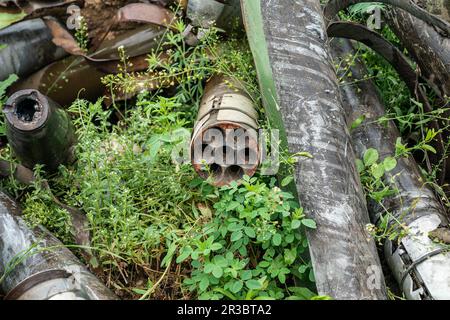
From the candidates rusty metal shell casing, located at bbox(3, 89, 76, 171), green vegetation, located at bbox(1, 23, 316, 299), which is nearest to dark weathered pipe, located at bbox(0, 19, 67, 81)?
green vegetation, located at bbox(1, 23, 316, 299)

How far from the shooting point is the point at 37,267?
8.49ft

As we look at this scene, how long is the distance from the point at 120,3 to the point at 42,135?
1.10 meters

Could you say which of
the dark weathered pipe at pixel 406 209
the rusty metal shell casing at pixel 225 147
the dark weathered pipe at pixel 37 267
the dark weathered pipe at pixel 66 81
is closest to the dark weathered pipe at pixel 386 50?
the dark weathered pipe at pixel 406 209

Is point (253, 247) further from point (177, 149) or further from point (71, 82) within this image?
point (71, 82)

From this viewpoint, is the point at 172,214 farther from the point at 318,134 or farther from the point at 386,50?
the point at 386,50

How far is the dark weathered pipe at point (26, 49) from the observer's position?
11.7ft


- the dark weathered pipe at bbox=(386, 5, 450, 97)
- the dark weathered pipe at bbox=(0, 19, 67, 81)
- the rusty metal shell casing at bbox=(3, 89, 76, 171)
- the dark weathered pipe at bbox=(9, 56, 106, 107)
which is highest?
the dark weathered pipe at bbox=(0, 19, 67, 81)

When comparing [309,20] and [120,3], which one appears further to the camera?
[120,3]

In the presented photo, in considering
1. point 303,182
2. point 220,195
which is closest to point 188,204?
point 220,195

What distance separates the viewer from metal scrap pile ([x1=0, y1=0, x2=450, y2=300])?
257 cm

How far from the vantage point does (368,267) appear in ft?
8.23

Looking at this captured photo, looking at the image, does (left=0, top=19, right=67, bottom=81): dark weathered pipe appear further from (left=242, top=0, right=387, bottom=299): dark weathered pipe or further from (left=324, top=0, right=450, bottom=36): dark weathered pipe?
(left=324, top=0, right=450, bottom=36): dark weathered pipe

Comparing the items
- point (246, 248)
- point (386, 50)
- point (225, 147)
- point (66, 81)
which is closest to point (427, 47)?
point (386, 50)
